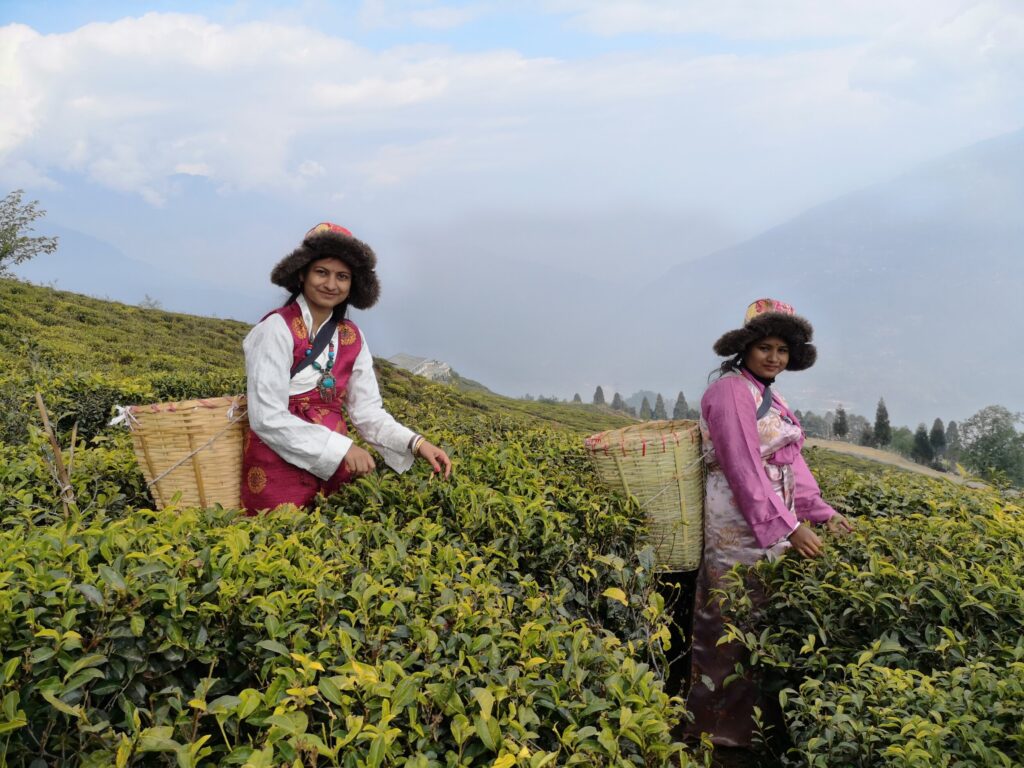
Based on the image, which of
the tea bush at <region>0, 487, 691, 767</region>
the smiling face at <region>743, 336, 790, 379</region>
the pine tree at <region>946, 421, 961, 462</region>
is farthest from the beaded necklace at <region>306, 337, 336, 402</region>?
the pine tree at <region>946, 421, 961, 462</region>

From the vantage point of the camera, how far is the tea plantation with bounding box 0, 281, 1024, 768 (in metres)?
1.83

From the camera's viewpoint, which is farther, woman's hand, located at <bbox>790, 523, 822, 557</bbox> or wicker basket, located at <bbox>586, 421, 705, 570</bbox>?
wicker basket, located at <bbox>586, 421, 705, 570</bbox>

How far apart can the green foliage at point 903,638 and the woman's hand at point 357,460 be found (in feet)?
5.71

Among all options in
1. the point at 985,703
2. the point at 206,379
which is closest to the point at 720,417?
the point at 985,703

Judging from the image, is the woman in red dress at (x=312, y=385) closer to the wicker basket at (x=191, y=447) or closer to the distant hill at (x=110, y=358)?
the wicker basket at (x=191, y=447)

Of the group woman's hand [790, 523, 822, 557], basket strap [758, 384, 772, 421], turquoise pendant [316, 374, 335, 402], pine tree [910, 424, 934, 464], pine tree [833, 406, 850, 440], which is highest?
pine tree [833, 406, 850, 440]

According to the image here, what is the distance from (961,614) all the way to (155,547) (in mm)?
2882

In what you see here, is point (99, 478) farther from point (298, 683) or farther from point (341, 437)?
point (298, 683)

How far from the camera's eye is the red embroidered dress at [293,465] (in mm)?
3549

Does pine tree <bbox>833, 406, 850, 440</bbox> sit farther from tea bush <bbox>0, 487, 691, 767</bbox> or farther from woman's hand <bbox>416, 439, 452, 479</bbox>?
tea bush <bbox>0, 487, 691, 767</bbox>

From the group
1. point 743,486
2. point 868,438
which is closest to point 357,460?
point 743,486

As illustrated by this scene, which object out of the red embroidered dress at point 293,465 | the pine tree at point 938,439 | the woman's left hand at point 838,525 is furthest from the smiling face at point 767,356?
the pine tree at point 938,439

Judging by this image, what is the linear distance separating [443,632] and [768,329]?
98.2 inches

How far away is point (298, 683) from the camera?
1.88 meters
